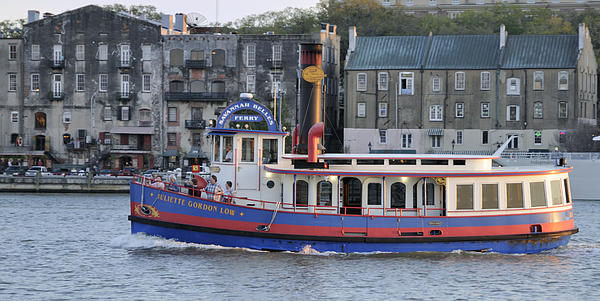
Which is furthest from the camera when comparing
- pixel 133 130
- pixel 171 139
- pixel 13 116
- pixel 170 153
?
pixel 13 116

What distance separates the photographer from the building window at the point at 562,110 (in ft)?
266

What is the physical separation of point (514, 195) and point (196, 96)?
5290cm

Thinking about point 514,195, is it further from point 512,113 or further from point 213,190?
point 512,113

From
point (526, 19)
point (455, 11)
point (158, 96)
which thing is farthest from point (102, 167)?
point (455, 11)

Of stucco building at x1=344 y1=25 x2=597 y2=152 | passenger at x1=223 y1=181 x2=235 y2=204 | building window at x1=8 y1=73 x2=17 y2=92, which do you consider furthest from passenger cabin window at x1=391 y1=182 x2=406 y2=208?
building window at x1=8 y1=73 x2=17 y2=92

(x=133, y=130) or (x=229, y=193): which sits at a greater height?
(x=133, y=130)

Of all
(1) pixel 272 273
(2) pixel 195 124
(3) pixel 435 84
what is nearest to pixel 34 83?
(2) pixel 195 124

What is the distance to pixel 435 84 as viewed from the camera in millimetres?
82875

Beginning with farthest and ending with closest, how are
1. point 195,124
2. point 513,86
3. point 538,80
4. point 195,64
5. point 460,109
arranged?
1. point 195,124
2. point 195,64
3. point 460,109
4. point 513,86
5. point 538,80

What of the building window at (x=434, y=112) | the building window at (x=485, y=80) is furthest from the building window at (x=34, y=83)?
the building window at (x=485, y=80)

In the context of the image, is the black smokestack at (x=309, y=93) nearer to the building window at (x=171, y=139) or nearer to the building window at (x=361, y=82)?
the building window at (x=361, y=82)

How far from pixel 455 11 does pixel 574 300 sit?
120784mm

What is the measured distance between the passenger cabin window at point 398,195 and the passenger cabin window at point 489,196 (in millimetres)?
2773

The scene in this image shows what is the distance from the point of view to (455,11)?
148375 mm
